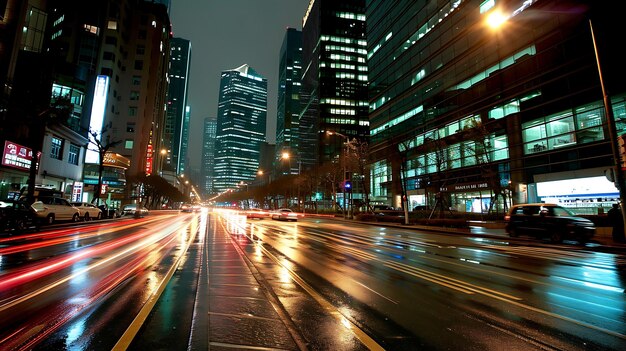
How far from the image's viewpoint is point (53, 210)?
2319 cm

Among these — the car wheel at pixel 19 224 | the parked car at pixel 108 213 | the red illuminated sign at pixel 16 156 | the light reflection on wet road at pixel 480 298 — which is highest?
the red illuminated sign at pixel 16 156

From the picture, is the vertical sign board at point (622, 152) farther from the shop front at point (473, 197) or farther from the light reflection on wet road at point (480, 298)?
the shop front at point (473, 197)

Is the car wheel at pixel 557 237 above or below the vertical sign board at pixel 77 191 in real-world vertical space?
below

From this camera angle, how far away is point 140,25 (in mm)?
89812

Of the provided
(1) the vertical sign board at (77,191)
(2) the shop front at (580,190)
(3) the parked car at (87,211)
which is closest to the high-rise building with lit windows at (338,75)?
(1) the vertical sign board at (77,191)

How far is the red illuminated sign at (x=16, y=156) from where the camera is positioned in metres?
28.8

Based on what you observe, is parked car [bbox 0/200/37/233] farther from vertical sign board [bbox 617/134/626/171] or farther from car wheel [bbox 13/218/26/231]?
vertical sign board [bbox 617/134/626/171]

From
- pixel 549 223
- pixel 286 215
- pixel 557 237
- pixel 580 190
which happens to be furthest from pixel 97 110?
pixel 580 190

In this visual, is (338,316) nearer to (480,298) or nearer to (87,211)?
(480,298)

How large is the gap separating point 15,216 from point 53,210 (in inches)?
320

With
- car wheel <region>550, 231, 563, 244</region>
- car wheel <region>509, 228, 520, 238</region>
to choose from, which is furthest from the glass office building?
car wheel <region>509, 228, 520, 238</region>

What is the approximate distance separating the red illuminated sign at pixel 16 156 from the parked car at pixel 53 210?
341 inches

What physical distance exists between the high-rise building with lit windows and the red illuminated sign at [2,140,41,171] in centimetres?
8806

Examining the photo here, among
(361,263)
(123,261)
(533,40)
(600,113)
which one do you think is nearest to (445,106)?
(533,40)
